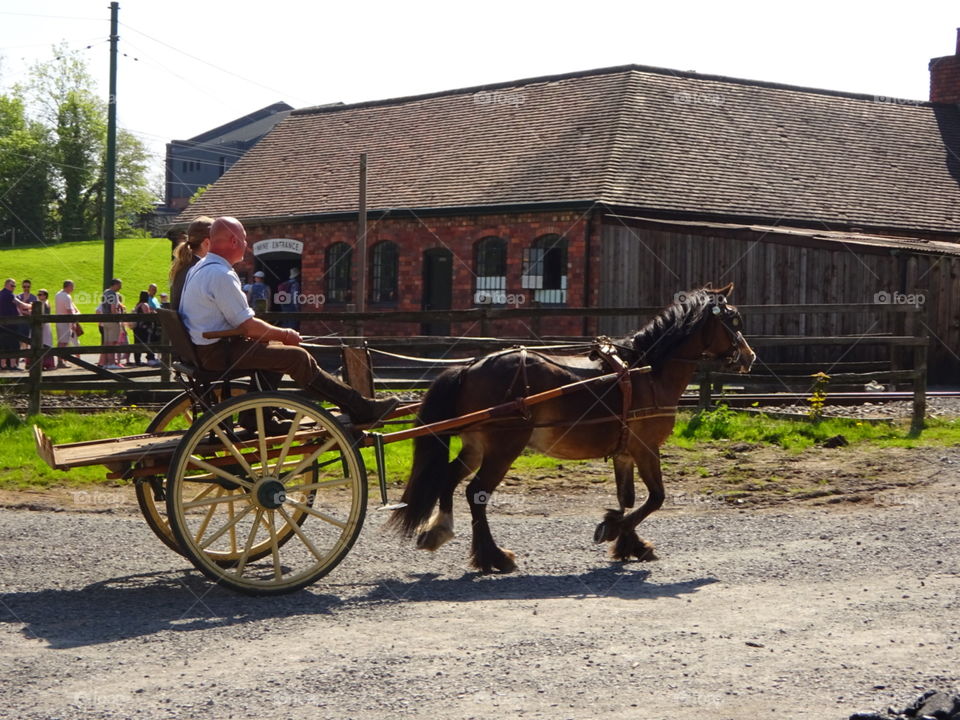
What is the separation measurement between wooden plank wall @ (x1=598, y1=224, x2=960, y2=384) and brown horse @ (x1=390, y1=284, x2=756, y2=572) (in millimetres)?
15098

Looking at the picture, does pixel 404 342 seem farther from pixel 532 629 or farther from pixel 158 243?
pixel 158 243

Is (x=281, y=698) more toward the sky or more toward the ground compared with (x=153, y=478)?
more toward the ground

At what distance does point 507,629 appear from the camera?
580cm

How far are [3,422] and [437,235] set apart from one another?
54.4 ft

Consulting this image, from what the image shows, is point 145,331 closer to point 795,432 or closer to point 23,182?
point 795,432

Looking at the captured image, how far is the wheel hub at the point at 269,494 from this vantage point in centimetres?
672

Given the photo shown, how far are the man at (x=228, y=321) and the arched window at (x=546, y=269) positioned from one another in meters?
20.1

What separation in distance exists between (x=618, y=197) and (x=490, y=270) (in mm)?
4208

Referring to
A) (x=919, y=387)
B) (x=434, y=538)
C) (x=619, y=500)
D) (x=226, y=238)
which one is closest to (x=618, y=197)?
(x=919, y=387)

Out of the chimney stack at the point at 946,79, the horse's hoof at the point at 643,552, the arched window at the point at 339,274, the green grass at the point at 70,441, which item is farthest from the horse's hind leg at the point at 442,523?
the chimney stack at the point at 946,79

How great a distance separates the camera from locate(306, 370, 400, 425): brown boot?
703 cm

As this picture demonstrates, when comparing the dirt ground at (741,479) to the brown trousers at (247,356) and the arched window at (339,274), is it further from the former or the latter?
the arched window at (339,274)

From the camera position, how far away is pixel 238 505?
9.52m

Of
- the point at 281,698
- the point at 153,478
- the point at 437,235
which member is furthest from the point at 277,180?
the point at 281,698
